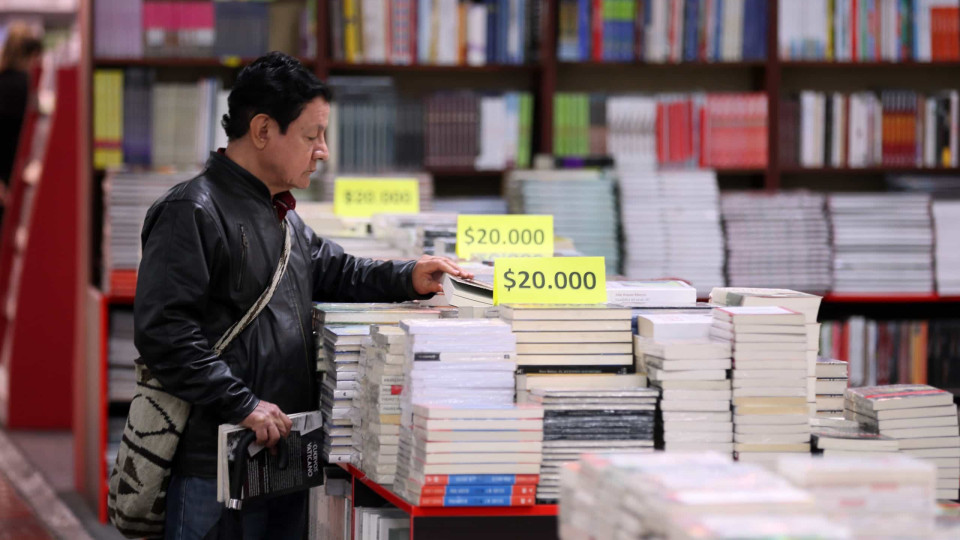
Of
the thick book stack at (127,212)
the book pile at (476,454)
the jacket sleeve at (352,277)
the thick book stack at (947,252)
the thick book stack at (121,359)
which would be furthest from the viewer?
the thick book stack at (947,252)

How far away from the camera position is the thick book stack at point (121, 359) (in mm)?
5402

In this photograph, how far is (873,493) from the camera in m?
1.77

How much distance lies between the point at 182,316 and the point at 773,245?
350cm

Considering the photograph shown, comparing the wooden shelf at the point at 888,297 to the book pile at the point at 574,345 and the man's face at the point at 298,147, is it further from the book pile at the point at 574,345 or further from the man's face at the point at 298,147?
the man's face at the point at 298,147

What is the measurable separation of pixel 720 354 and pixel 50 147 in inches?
217

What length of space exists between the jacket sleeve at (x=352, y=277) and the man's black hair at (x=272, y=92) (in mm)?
458

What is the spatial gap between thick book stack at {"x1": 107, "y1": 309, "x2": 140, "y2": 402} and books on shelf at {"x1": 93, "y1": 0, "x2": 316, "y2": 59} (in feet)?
3.86

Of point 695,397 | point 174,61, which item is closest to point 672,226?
point 174,61

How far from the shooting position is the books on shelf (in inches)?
219

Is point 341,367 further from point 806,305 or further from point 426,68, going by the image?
point 426,68

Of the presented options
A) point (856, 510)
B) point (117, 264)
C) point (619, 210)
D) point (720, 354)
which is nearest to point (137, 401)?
point (720, 354)

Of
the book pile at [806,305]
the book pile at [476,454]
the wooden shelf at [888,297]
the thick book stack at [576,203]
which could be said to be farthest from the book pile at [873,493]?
the wooden shelf at [888,297]

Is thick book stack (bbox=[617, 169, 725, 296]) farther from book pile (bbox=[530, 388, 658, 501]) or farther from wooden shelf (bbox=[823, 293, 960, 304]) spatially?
book pile (bbox=[530, 388, 658, 501])

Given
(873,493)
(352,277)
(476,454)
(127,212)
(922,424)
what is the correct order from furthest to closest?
(127,212) < (352,277) < (922,424) < (476,454) < (873,493)
